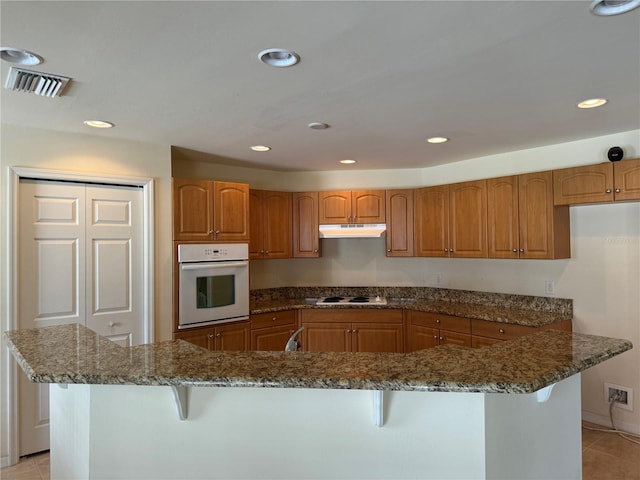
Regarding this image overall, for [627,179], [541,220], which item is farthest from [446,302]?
[627,179]

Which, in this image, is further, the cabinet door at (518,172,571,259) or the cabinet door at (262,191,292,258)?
the cabinet door at (262,191,292,258)

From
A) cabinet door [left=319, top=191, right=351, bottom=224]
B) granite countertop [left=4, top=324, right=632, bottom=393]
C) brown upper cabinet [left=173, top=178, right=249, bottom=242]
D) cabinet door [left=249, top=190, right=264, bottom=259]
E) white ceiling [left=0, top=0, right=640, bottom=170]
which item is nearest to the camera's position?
granite countertop [left=4, top=324, right=632, bottom=393]

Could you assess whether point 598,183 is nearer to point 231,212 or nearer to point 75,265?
point 231,212

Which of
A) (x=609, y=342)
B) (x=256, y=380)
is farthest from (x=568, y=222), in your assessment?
(x=256, y=380)

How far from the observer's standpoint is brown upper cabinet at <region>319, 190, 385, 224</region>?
15.4 ft

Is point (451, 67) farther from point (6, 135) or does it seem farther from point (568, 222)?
point (6, 135)

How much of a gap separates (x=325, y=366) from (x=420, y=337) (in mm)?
3043

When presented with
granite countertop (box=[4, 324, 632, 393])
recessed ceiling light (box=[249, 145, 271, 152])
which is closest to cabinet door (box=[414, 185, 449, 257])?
recessed ceiling light (box=[249, 145, 271, 152])

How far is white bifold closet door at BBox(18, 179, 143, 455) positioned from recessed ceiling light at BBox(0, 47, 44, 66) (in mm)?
1326

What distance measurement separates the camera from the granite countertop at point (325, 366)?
1270 millimetres

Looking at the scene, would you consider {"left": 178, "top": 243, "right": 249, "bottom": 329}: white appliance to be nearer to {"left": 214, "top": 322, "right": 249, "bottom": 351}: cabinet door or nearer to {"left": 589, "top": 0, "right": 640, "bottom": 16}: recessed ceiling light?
{"left": 214, "top": 322, "right": 249, "bottom": 351}: cabinet door

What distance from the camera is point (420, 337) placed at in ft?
13.9

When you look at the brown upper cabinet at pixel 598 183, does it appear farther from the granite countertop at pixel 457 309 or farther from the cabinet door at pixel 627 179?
the granite countertop at pixel 457 309

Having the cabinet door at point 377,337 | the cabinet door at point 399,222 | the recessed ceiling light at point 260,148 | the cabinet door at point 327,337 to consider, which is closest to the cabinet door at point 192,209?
the recessed ceiling light at point 260,148
